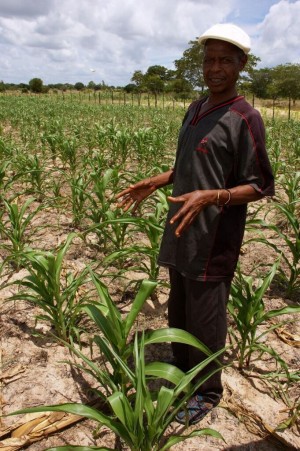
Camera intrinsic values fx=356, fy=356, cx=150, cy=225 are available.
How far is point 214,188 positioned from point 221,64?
41 centimetres

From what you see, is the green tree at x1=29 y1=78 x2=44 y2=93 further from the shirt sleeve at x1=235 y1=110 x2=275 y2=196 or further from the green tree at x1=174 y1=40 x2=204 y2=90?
the shirt sleeve at x1=235 y1=110 x2=275 y2=196

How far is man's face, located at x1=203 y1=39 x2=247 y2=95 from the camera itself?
1.17 metres

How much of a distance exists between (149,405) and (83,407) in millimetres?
211

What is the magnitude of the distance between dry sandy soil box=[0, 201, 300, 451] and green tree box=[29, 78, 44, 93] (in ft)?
157

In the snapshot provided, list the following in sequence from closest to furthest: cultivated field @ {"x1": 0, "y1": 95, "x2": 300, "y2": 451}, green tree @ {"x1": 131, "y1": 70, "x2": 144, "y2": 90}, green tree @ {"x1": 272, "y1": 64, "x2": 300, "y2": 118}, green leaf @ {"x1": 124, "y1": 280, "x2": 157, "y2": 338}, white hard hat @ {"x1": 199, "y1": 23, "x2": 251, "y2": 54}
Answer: white hard hat @ {"x1": 199, "y1": 23, "x2": 251, "y2": 54} → cultivated field @ {"x1": 0, "y1": 95, "x2": 300, "y2": 451} → green leaf @ {"x1": 124, "y1": 280, "x2": 157, "y2": 338} → green tree @ {"x1": 272, "y1": 64, "x2": 300, "y2": 118} → green tree @ {"x1": 131, "y1": 70, "x2": 144, "y2": 90}

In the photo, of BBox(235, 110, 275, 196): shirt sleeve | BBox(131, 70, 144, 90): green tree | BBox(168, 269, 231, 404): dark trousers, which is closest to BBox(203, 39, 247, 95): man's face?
BBox(235, 110, 275, 196): shirt sleeve

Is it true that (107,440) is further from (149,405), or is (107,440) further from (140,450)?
(149,405)

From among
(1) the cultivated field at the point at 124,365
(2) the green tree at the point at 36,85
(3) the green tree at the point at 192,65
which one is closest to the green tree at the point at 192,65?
(3) the green tree at the point at 192,65

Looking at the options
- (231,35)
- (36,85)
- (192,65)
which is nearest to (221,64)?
(231,35)

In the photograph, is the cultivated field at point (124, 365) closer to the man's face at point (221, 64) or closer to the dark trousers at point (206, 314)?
the dark trousers at point (206, 314)

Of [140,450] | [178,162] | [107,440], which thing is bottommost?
[107,440]

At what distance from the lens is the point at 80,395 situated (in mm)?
1609

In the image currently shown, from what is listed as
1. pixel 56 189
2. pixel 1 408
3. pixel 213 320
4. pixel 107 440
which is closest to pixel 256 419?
pixel 213 320

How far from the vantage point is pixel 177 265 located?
141 centimetres
